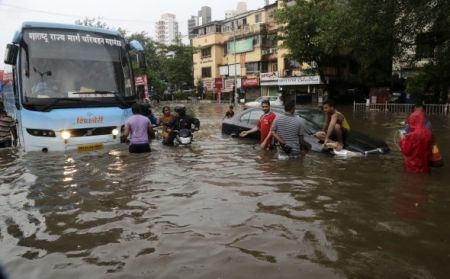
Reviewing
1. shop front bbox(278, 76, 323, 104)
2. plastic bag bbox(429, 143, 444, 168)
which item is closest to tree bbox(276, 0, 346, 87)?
shop front bbox(278, 76, 323, 104)

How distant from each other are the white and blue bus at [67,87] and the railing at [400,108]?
2076 cm

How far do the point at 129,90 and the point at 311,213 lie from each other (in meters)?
6.55

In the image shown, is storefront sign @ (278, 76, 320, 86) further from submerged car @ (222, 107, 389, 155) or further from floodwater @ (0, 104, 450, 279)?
floodwater @ (0, 104, 450, 279)

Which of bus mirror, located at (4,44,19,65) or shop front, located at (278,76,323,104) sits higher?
bus mirror, located at (4,44,19,65)

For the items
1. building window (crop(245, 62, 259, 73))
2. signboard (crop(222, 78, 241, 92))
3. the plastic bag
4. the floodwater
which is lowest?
the floodwater

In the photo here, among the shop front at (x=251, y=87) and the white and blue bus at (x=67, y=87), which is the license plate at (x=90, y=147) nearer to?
the white and blue bus at (x=67, y=87)

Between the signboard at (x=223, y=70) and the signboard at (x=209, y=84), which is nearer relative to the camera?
the signboard at (x=223, y=70)

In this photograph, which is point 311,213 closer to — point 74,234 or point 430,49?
point 74,234

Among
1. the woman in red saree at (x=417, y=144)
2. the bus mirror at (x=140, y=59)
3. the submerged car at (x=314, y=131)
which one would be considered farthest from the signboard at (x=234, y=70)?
the woman in red saree at (x=417, y=144)

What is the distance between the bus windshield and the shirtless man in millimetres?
4608

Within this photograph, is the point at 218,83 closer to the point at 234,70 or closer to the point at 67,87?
the point at 234,70

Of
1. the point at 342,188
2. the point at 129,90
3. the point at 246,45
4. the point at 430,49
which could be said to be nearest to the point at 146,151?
the point at 129,90

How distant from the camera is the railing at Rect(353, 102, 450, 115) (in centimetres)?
2526

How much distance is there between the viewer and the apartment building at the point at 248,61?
4534cm
